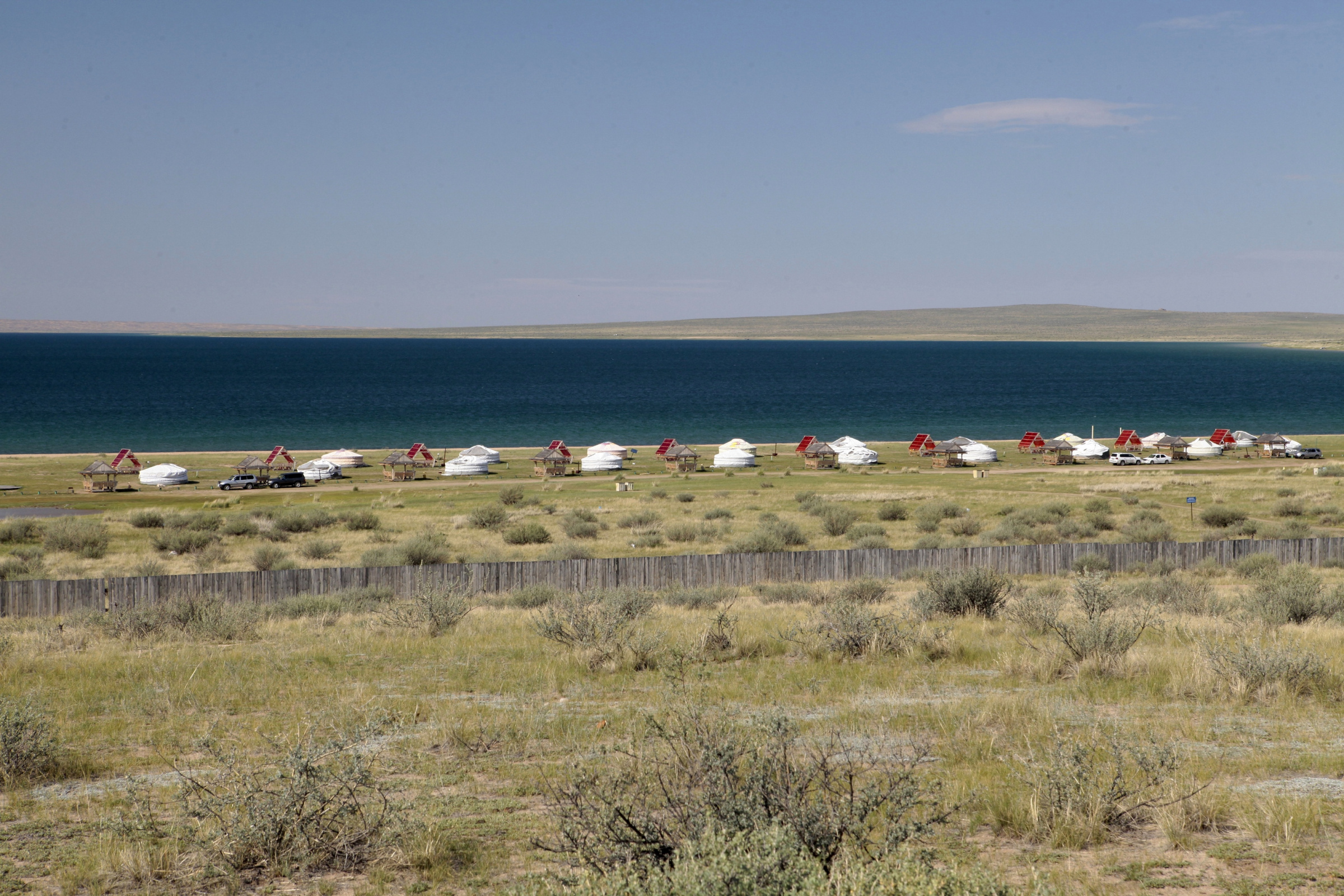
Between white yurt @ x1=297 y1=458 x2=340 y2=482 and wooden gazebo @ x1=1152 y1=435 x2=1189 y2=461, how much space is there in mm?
55576

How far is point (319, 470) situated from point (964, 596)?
5055 centimetres

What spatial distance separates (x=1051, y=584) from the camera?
22.4 meters

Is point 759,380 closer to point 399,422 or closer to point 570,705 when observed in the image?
point 399,422

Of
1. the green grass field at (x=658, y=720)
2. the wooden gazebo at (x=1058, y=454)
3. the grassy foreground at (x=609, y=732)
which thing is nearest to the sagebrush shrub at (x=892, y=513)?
the green grass field at (x=658, y=720)

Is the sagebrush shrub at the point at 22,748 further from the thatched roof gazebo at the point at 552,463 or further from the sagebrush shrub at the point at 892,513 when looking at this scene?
the thatched roof gazebo at the point at 552,463

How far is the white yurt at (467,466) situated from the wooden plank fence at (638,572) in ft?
129

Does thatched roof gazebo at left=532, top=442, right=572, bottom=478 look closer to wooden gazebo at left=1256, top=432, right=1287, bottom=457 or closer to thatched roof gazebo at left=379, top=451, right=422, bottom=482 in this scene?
thatched roof gazebo at left=379, top=451, right=422, bottom=482

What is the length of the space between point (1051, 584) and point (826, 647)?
1038 cm

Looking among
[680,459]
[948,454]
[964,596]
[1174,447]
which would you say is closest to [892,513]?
[964,596]

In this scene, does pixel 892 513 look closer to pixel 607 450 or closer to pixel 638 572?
pixel 638 572

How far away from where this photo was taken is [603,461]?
2559 inches

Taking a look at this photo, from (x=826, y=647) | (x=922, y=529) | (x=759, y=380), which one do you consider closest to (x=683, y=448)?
(x=922, y=529)

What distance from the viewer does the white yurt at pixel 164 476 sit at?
57.1 m

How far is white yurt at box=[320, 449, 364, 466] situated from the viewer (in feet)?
216
